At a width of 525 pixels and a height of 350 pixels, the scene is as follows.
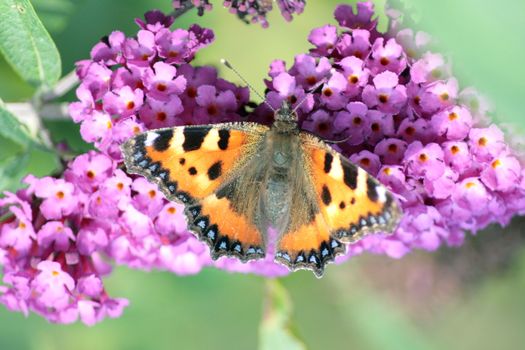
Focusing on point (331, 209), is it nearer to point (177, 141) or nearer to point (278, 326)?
point (177, 141)

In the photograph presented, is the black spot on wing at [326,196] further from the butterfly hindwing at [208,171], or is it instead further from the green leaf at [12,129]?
the green leaf at [12,129]

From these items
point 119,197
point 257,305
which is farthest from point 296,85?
point 257,305

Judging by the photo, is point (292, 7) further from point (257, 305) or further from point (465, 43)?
point (257, 305)

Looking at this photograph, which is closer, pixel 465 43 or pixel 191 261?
pixel 465 43

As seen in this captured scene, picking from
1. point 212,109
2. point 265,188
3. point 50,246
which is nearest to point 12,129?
point 50,246

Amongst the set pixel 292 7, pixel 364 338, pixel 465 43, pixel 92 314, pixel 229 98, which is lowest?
pixel 364 338

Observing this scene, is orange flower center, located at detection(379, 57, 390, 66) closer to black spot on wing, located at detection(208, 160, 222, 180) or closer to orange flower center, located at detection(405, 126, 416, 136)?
orange flower center, located at detection(405, 126, 416, 136)

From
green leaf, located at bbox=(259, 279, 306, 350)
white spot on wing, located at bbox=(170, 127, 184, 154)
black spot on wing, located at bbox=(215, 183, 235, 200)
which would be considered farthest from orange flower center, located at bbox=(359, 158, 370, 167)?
green leaf, located at bbox=(259, 279, 306, 350)
